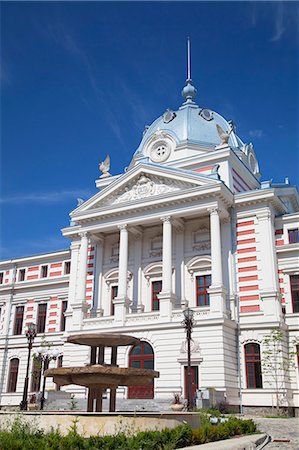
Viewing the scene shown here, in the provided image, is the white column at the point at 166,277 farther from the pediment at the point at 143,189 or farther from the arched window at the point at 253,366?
the arched window at the point at 253,366

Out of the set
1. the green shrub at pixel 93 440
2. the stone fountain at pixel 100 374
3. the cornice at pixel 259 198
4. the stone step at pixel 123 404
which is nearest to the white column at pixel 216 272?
the cornice at pixel 259 198

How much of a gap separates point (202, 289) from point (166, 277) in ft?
10.1

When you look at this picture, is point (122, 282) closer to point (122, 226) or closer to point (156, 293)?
point (156, 293)

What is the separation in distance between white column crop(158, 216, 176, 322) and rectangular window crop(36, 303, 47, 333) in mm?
15205

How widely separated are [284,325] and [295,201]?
13.9 meters

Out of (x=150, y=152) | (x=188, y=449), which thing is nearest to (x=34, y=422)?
(x=188, y=449)

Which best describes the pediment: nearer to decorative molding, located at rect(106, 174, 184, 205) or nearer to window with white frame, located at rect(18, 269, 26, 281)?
decorative molding, located at rect(106, 174, 184, 205)

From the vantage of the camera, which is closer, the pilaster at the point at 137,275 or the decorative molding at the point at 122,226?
the pilaster at the point at 137,275

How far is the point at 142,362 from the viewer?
103 feet

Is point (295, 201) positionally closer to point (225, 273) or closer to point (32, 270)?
point (225, 273)

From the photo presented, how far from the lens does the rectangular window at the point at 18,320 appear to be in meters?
43.8

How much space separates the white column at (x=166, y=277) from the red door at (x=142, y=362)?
95.2 inches

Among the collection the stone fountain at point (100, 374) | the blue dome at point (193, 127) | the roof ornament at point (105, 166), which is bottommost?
the stone fountain at point (100, 374)

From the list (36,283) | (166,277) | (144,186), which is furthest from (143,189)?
(36,283)
